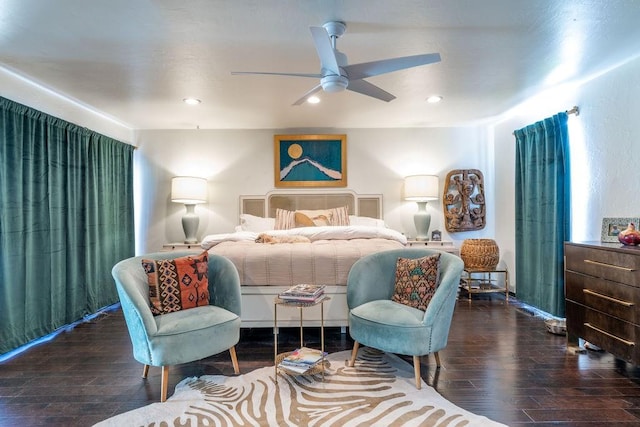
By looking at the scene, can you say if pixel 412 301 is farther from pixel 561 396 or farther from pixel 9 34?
pixel 9 34

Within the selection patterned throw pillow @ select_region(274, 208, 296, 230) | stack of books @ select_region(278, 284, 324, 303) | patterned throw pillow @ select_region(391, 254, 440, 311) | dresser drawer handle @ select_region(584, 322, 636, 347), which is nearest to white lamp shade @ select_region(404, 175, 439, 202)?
patterned throw pillow @ select_region(274, 208, 296, 230)

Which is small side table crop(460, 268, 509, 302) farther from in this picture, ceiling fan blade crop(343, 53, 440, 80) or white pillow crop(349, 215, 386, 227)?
ceiling fan blade crop(343, 53, 440, 80)

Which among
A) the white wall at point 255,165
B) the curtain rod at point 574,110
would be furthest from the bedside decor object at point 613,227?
the white wall at point 255,165

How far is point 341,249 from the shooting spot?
10.4 ft

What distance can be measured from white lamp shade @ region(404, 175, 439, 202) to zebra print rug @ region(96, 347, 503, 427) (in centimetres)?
283

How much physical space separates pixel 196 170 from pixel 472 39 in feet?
13.3

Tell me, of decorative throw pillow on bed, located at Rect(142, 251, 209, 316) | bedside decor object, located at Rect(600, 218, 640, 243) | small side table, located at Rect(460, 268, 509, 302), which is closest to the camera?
decorative throw pillow on bed, located at Rect(142, 251, 209, 316)

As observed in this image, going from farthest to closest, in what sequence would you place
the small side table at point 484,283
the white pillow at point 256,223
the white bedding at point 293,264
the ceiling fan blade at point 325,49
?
the white pillow at point 256,223 < the small side table at point 484,283 < the white bedding at point 293,264 < the ceiling fan blade at point 325,49

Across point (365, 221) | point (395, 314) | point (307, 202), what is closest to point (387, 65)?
point (395, 314)

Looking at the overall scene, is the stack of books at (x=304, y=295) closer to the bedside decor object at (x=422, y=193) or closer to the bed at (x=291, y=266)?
the bed at (x=291, y=266)

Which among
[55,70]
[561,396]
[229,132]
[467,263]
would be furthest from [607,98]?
[55,70]

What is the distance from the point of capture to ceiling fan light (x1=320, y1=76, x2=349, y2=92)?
2.29m

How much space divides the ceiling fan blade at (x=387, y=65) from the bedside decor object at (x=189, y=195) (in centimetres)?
318

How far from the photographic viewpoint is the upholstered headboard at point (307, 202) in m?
5.17
